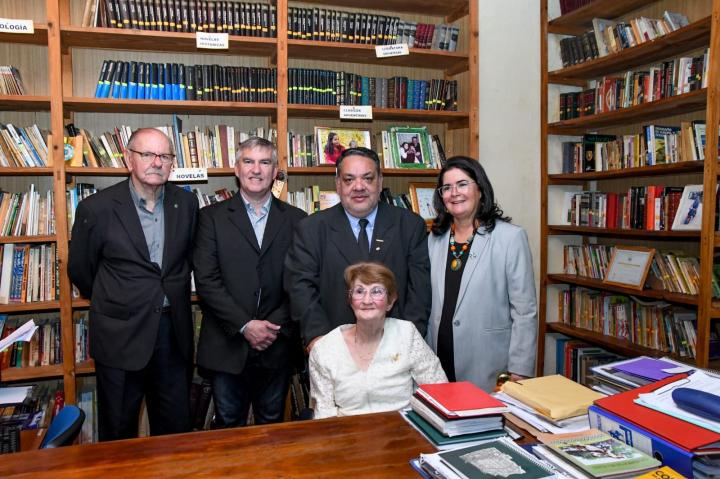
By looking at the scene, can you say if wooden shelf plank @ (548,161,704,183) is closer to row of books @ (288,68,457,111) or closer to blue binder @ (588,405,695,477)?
row of books @ (288,68,457,111)

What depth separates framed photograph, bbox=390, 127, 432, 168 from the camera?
3711 mm

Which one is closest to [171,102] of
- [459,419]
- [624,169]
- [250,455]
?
[250,455]

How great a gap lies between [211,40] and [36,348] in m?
2.10

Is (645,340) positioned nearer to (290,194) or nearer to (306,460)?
(290,194)

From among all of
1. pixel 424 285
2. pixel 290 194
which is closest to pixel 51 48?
pixel 290 194

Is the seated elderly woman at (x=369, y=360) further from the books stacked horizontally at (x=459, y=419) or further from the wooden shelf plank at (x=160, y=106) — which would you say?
the wooden shelf plank at (x=160, y=106)

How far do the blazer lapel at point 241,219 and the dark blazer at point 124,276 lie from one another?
26 cm

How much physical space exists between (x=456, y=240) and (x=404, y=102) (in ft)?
5.21

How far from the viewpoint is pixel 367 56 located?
3697 millimetres

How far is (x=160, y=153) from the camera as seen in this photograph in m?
2.58

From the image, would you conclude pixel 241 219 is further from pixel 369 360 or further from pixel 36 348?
pixel 36 348

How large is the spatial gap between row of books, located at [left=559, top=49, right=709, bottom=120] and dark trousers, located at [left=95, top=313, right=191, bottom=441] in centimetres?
316

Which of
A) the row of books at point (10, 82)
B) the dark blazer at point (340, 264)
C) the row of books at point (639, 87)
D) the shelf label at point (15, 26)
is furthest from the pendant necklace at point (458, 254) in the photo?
the row of books at point (10, 82)

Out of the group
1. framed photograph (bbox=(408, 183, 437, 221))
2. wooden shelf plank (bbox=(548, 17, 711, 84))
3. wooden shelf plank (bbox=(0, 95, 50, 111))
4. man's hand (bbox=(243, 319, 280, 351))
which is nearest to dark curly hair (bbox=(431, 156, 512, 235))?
man's hand (bbox=(243, 319, 280, 351))
